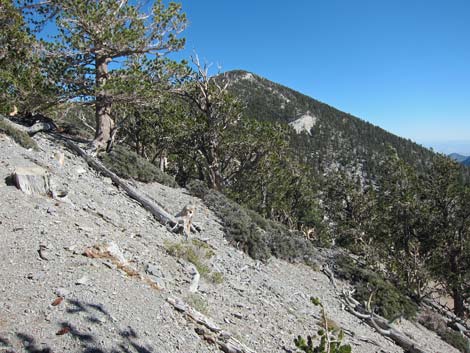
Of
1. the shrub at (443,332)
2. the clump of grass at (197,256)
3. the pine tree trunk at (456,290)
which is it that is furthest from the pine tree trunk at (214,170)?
the pine tree trunk at (456,290)

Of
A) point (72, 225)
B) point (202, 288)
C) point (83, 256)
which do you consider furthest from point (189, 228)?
point (83, 256)

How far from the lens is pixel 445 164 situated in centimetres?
1764

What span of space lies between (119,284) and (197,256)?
346 centimetres

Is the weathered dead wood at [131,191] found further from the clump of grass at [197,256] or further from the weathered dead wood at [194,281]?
the weathered dead wood at [194,281]

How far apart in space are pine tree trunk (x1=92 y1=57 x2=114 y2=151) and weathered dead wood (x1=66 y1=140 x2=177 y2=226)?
1046 mm

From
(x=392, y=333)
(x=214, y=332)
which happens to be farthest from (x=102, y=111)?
(x=392, y=333)

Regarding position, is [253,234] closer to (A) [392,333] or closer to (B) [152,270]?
(A) [392,333]

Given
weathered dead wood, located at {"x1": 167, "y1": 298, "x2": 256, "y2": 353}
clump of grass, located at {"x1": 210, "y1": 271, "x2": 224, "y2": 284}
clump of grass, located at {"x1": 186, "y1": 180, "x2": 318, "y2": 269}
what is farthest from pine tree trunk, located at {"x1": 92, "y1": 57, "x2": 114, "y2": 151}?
weathered dead wood, located at {"x1": 167, "y1": 298, "x2": 256, "y2": 353}

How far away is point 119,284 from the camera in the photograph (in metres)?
5.27

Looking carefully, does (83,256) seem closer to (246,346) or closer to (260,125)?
(246,346)

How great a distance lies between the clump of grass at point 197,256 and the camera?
7.83 metres

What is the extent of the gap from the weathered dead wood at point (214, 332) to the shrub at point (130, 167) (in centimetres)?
811

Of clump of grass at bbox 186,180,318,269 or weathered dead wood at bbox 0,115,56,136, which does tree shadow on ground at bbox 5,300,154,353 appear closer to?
clump of grass at bbox 186,180,318,269

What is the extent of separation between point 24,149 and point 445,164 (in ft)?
61.4
